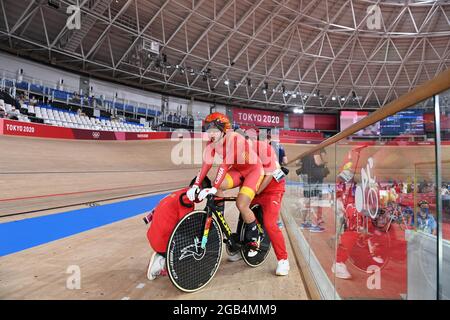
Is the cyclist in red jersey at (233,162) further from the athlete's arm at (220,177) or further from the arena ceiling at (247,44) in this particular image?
the arena ceiling at (247,44)

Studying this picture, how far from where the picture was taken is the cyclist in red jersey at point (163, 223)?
186cm

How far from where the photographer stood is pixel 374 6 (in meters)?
16.2

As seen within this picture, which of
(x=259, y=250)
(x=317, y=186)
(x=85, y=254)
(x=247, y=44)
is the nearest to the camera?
(x=259, y=250)

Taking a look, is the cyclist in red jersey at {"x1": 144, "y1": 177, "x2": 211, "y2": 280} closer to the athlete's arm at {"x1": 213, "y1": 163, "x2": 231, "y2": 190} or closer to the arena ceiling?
the athlete's arm at {"x1": 213, "y1": 163, "x2": 231, "y2": 190}

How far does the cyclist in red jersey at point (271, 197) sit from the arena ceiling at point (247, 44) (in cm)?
1256

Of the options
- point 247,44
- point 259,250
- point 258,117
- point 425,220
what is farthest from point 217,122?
point 258,117

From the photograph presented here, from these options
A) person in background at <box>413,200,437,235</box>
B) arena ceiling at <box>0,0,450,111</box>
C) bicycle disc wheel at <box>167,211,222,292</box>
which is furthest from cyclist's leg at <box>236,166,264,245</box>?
arena ceiling at <box>0,0,450,111</box>

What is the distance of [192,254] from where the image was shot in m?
1.78

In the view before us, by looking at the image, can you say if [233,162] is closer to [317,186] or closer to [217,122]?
[217,122]

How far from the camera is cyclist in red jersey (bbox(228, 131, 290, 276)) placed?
221 centimetres

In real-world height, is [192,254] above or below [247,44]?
below

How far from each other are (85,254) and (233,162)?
1.70 meters
